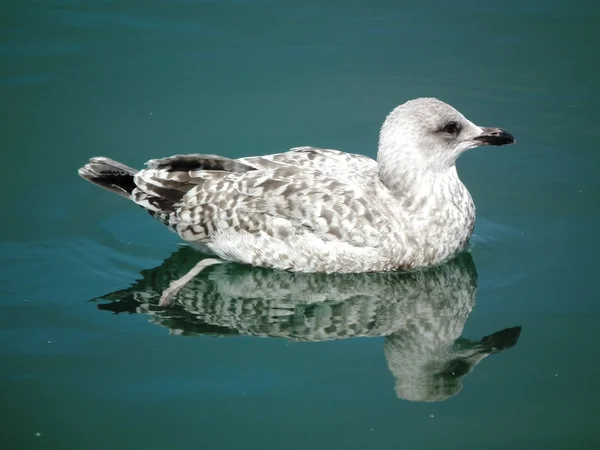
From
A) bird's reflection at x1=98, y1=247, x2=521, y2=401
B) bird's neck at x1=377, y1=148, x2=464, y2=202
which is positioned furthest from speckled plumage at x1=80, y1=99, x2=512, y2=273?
bird's reflection at x1=98, y1=247, x2=521, y2=401

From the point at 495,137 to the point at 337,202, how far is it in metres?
1.51

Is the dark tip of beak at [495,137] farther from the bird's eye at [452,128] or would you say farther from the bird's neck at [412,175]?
the bird's neck at [412,175]

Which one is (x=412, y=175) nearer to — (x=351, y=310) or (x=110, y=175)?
(x=351, y=310)

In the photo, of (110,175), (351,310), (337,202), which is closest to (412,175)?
(337,202)

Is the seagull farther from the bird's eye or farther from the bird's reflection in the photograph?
the bird's reflection

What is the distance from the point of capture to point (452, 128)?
30.1ft

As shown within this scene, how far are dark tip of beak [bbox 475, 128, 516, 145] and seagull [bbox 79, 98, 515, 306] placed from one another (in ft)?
0.04

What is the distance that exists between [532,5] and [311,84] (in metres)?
3.23

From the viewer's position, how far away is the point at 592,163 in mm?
10477

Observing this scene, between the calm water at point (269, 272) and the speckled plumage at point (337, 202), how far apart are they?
0.25 metres

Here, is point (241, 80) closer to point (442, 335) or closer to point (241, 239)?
point (241, 239)

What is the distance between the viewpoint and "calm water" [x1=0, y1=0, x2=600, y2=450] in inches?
302

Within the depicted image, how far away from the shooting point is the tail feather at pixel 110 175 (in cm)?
977

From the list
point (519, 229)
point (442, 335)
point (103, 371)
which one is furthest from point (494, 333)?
point (103, 371)
